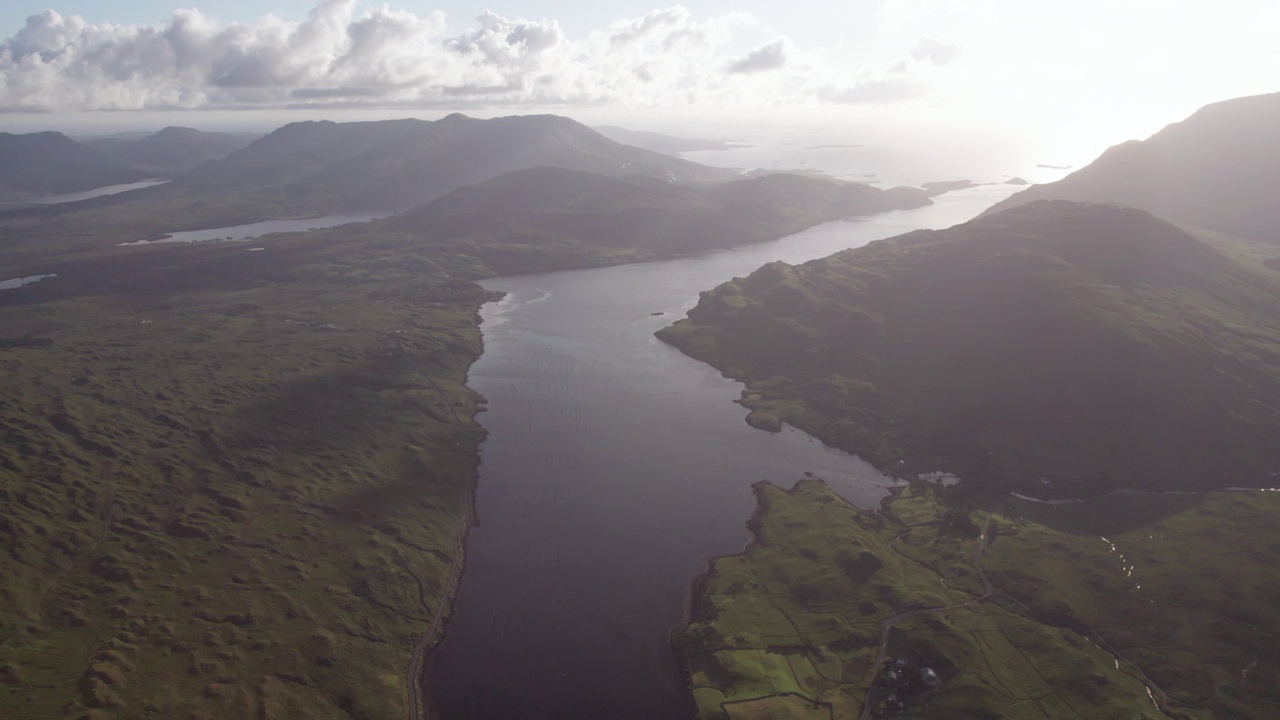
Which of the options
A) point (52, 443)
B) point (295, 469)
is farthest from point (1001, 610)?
point (52, 443)

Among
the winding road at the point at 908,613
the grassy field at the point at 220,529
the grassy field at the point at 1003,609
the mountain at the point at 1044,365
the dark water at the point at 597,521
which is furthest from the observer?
the mountain at the point at 1044,365

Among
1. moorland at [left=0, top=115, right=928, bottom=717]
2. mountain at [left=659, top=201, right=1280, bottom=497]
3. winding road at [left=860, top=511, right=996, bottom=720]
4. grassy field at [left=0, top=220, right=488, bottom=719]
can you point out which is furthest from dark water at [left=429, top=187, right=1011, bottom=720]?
winding road at [left=860, top=511, right=996, bottom=720]

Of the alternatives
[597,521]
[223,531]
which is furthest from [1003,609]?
[223,531]

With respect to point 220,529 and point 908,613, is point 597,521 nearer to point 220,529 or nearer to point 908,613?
point 908,613

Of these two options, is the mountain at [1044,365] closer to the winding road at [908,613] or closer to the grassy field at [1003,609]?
the grassy field at [1003,609]

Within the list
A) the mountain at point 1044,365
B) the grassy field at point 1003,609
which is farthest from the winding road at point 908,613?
the mountain at point 1044,365

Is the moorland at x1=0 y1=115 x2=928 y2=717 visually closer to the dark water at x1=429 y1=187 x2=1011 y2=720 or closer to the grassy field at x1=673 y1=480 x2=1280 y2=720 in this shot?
the dark water at x1=429 y1=187 x2=1011 y2=720

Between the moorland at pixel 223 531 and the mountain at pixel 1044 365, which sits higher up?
the mountain at pixel 1044 365
